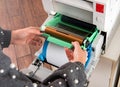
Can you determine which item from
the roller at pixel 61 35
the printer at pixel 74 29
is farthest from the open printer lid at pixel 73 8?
the roller at pixel 61 35

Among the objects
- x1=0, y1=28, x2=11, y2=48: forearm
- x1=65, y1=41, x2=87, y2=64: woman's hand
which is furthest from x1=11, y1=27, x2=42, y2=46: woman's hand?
x1=65, y1=41, x2=87, y2=64: woman's hand

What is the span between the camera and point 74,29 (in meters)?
0.96

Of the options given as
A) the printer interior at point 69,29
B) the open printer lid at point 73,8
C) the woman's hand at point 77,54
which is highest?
the open printer lid at point 73,8

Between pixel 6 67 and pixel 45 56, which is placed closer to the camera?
pixel 6 67

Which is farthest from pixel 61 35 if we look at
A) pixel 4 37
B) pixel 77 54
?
pixel 4 37

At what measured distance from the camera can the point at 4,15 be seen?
1986mm

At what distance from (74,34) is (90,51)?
0.28 feet

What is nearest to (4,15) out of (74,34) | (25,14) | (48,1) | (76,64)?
(25,14)

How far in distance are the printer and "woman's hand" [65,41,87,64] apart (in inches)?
0.7

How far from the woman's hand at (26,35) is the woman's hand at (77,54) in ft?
0.50

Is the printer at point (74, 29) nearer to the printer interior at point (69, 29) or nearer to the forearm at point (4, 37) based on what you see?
the printer interior at point (69, 29)

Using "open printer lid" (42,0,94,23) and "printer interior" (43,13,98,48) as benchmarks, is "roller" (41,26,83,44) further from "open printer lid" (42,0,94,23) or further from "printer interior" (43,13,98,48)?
"open printer lid" (42,0,94,23)

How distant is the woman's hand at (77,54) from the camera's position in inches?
31.3

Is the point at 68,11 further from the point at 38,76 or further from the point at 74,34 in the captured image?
the point at 38,76
